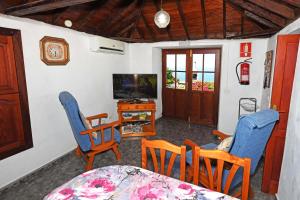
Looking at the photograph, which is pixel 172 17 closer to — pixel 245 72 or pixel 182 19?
pixel 182 19

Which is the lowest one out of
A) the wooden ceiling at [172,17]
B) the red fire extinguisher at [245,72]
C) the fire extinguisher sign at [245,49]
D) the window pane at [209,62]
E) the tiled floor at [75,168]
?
the tiled floor at [75,168]

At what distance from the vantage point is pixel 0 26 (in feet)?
7.15

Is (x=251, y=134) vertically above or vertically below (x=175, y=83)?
below

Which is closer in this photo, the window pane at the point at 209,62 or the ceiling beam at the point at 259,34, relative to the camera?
the ceiling beam at the point at 259,34

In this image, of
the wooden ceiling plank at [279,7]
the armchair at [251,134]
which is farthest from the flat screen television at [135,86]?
the armchair at [251,134]

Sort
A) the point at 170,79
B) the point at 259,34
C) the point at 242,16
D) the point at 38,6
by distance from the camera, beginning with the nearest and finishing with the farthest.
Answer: the point at 38,6, the point at 242,16, the point at 259,34, the point at 170,79

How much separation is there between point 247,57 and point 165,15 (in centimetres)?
239

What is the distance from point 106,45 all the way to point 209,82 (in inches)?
101

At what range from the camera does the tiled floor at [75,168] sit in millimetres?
2275

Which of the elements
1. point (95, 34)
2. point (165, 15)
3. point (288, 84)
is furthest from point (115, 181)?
point (95, 34)

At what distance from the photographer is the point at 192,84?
4.78m

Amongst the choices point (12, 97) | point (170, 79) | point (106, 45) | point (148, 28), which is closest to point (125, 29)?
point (148, 28)

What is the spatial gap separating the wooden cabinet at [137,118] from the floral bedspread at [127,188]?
2.49 m

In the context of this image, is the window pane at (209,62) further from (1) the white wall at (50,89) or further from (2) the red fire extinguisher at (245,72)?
(1) the white wall at (50,89)
